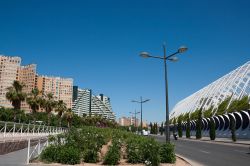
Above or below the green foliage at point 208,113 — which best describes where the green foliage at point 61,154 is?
below

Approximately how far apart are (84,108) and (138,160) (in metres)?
142

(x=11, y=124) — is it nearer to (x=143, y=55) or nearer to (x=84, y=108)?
(x=143, y=55)

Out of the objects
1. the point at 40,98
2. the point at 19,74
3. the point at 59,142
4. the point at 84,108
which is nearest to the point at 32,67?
the point at 19,74

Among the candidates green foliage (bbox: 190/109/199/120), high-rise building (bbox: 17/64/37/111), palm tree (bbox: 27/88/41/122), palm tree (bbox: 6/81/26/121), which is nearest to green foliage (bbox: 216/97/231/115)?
green foliage (bbox: 190/109/199/120)

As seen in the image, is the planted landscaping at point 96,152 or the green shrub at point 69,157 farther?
the planted landscaping at point 96,152

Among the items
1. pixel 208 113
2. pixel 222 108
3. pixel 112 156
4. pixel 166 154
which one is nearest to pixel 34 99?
pixel 222 108

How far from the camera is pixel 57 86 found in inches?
5974

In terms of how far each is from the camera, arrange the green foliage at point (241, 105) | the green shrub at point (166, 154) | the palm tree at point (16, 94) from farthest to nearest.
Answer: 1. the green foliage at point (241, 105)
2. the palm tree at point (16, 94)
3. the green shrub at point (166, 154)

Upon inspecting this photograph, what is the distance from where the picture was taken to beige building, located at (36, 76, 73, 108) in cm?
14862

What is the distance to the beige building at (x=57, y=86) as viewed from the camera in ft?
488

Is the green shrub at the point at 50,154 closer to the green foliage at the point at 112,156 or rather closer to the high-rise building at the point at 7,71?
the green foliage at the point at 112,156

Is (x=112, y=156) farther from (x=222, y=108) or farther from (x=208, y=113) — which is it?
(x=208, y=113)

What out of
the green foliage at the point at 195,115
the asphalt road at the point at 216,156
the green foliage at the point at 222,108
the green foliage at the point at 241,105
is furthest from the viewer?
the green foliage at the point at 195,115

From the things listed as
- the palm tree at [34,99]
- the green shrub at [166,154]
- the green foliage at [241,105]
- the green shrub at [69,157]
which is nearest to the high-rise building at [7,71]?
the palm tree at [34,99]
